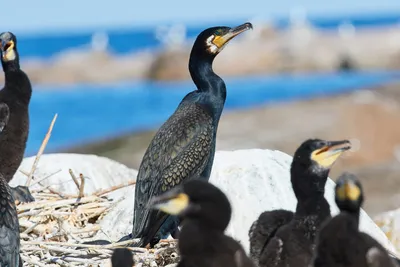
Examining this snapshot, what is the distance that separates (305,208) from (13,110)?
13.1ft

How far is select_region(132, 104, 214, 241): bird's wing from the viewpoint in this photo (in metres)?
7.42

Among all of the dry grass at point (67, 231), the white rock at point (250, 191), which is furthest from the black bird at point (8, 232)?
the white rock at point (250, 191)

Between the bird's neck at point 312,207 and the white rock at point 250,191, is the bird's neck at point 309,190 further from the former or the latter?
the white rock at point 250,191

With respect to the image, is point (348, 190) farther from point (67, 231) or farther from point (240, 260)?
point (67, 231)

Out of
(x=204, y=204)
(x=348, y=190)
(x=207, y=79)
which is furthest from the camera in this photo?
(x=207, y=79)

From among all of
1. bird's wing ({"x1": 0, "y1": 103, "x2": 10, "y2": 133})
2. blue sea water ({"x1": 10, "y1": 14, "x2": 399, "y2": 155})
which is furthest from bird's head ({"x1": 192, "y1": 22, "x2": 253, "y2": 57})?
blue sea water ({"x1": 10, "y1": 14, "x2": 399, "y2": 155})

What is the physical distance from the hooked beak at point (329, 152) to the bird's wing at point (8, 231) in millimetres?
2066

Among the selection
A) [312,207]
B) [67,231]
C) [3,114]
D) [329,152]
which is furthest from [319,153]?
[3,114]

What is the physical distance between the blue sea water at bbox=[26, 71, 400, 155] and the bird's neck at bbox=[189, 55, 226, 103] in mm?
23979

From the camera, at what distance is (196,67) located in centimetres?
813

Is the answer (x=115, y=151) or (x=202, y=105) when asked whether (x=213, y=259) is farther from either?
(x=115, y=151)

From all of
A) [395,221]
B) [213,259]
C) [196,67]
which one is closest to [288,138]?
[395,221]

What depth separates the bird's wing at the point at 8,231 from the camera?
6344 mm

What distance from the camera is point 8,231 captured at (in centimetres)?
646
